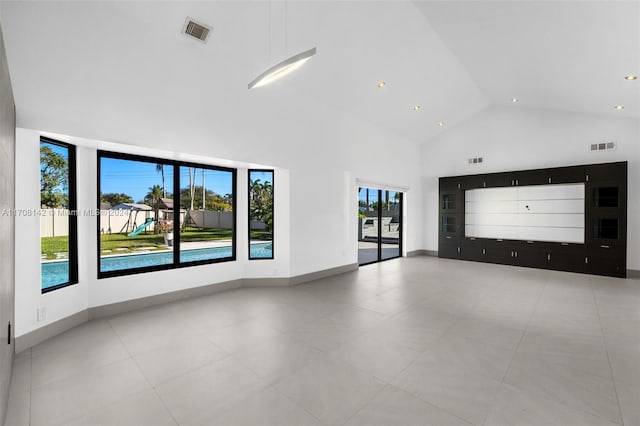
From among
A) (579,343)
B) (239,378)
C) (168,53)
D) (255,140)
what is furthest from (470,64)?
(239,378)

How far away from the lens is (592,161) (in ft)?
22.9

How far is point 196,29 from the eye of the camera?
3.95 metres

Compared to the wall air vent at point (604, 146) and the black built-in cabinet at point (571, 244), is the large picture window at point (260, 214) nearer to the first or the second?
the black built-in cabinet at point (571, 244)

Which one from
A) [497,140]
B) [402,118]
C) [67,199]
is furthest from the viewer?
[497,140]

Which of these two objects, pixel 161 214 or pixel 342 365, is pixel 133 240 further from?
pixel 342 365

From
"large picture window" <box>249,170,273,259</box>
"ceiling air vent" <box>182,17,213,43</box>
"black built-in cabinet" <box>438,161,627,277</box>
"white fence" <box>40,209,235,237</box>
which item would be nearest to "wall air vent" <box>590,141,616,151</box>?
"black built-in cabinet" <box>438,161,627,277</box>

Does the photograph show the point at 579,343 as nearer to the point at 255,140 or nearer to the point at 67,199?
the point at 255,140

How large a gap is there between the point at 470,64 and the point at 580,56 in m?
1.83

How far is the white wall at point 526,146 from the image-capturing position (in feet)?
21.2

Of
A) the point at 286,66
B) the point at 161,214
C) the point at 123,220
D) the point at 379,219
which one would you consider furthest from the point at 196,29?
the point at 379,219

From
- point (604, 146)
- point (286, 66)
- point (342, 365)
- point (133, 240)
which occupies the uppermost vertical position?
point (604, 146)

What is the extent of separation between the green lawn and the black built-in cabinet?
6.88 m

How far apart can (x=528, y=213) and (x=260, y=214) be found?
23.9 ft

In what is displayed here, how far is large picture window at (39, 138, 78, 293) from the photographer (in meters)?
3.39
